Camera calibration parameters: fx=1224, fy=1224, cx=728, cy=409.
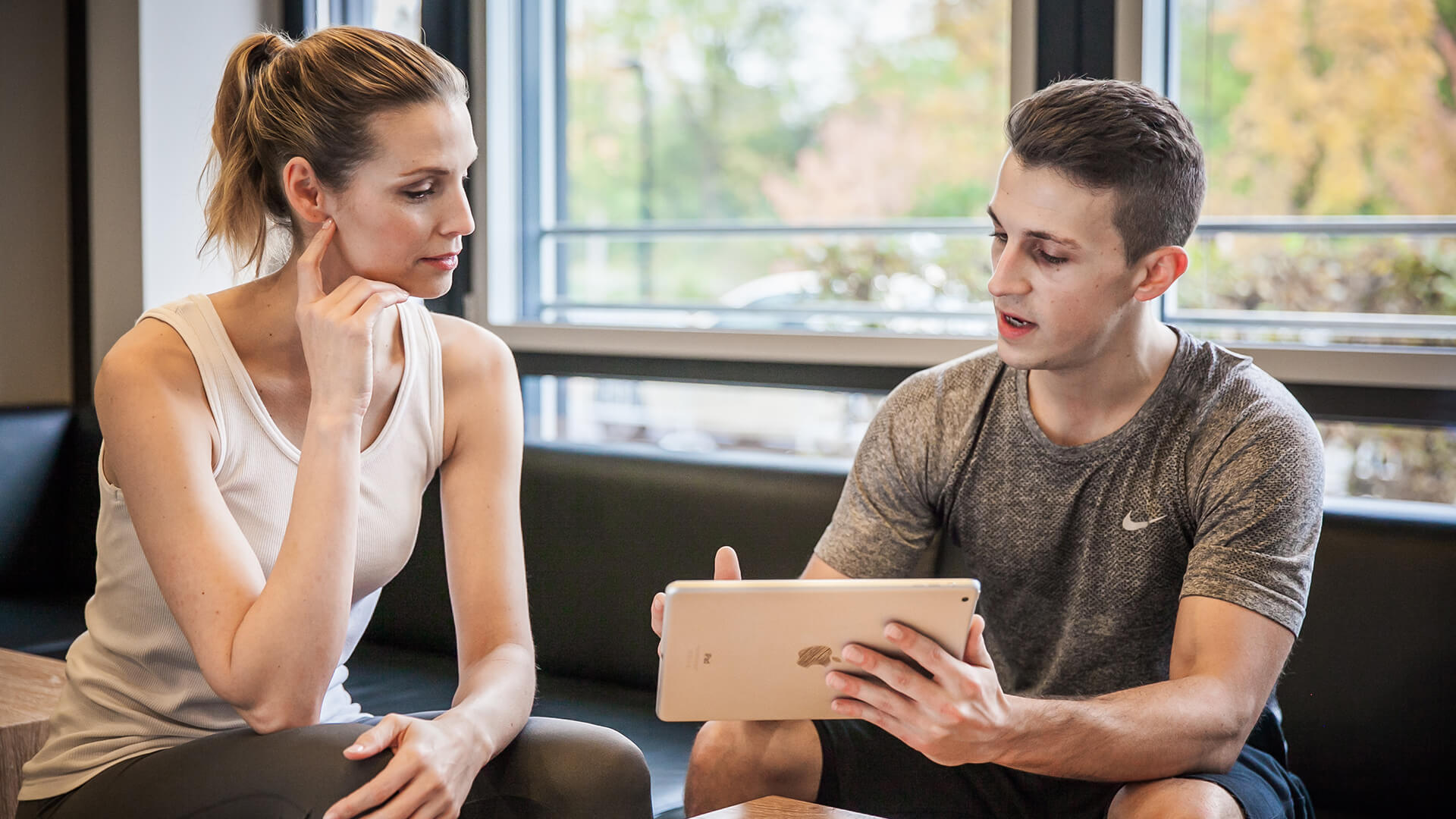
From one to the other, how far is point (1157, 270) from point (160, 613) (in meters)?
1.29

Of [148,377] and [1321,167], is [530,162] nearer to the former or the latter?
[1321,167]

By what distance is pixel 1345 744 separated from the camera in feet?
5.77

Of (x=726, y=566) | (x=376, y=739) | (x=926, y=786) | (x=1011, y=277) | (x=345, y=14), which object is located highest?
(x=345, y=14)

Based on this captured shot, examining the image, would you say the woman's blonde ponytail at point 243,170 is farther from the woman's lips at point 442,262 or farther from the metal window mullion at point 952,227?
the metal window mullion at point 952,227

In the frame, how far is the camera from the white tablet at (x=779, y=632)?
1.16 meters

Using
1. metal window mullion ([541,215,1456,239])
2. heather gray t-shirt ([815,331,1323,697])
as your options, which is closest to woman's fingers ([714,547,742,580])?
heather gray t-shirt ([815,331,1323,697])

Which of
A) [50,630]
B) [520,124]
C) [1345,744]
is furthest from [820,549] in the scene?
[520,124]

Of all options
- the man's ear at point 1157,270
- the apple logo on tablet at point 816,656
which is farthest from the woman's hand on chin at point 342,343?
the man's ear at point 1157,270

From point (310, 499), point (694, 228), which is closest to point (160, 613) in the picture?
point (310, 499)

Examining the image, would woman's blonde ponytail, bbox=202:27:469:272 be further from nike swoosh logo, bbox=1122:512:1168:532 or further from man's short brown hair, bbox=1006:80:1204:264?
nike swoosh logo, bbox=1122:512:1168:532

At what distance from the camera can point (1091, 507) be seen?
1.62 metres

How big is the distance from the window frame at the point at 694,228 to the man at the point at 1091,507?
781 millimetres

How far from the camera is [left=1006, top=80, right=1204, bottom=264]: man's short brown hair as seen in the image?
156cm

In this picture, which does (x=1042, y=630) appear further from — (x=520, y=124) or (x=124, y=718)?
(x=520, y=124)
